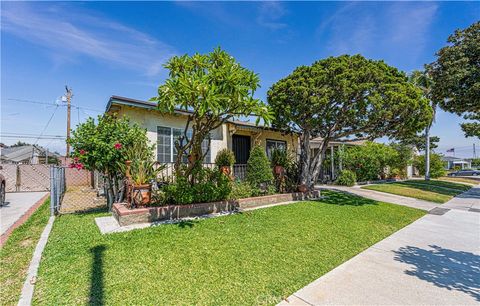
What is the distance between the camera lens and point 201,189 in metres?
7.74

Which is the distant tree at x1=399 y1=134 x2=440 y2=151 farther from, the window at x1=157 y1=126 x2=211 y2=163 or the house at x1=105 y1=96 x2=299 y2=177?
the window at x1=157 y1=126 x2=211 y2=163

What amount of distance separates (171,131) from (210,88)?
17.8ft

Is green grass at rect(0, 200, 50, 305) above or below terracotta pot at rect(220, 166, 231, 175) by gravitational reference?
below

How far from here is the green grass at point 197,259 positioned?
3.21 metres

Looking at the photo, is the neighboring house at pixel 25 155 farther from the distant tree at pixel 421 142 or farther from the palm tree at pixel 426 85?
the distant tree at pixel 421 142

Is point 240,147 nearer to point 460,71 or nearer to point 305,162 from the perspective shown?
point 305,162

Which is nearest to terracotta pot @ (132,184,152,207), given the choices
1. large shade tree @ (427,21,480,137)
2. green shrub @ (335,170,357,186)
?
green shrub @ (335,170,357,186)

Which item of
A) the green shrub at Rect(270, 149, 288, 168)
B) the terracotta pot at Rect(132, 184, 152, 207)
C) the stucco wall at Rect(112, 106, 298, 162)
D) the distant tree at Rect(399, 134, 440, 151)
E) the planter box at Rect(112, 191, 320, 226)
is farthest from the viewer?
the distant tree at Rect(399, 134, 440, 151)

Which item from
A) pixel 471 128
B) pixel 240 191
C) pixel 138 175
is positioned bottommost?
pixel 240 191

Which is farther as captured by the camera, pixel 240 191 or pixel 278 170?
pixel 278 170

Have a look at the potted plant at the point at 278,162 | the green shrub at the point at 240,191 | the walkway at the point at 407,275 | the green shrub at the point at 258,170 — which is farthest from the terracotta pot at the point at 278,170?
the walkway at the point at 407,275

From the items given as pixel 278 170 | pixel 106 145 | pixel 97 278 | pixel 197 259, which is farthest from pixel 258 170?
pixel 97 278

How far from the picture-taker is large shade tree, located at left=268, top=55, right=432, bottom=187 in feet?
30.1

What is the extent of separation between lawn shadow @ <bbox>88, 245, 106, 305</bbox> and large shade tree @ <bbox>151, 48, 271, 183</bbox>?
3.28m
